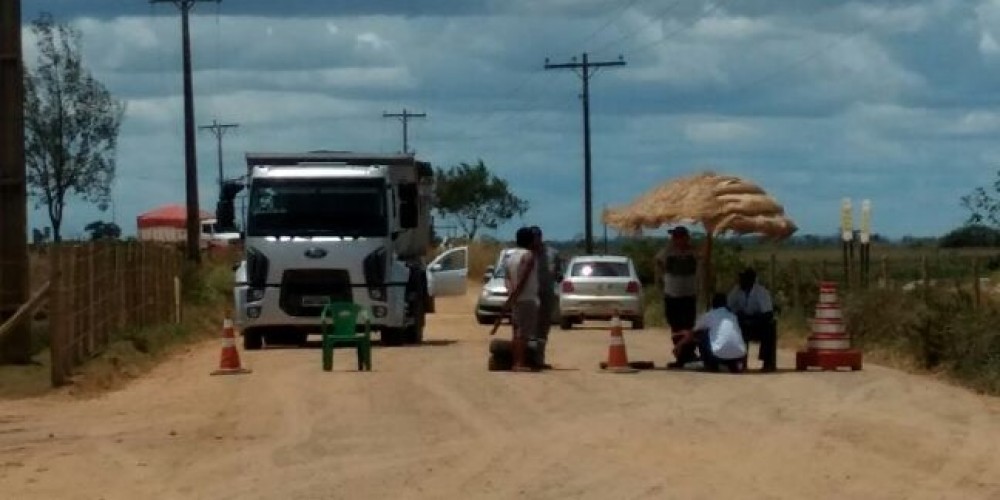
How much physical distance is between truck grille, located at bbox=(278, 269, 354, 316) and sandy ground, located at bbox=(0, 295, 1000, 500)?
6178 mm

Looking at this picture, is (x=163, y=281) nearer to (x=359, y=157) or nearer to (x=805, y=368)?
(x=359, y=157)

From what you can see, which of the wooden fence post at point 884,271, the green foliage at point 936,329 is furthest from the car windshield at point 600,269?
the green foliage at point 936,329

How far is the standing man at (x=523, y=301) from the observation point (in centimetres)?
2312

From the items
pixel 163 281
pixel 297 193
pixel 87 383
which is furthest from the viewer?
pixel 163 281

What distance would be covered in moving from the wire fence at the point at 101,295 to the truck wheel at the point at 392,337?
4.28m

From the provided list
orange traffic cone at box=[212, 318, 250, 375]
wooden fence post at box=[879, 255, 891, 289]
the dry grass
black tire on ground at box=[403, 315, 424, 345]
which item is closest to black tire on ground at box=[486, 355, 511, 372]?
orange traffic cone at box=[212, 318, 250, 375]

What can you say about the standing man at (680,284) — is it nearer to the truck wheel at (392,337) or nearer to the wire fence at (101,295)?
the truck wheel at (392,337)

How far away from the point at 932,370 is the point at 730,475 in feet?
33.3

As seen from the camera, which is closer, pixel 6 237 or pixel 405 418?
pixel 405 418

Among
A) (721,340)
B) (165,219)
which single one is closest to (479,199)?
(165,219)

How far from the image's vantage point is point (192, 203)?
54625mm

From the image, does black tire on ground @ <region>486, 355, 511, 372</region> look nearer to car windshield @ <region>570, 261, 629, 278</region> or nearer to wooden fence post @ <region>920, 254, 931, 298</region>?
wooden fence post @ <region>920, 254, 931, 298</region>

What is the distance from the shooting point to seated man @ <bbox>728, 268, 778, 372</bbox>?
76.1ft

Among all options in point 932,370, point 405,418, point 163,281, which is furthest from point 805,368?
point 163,281
